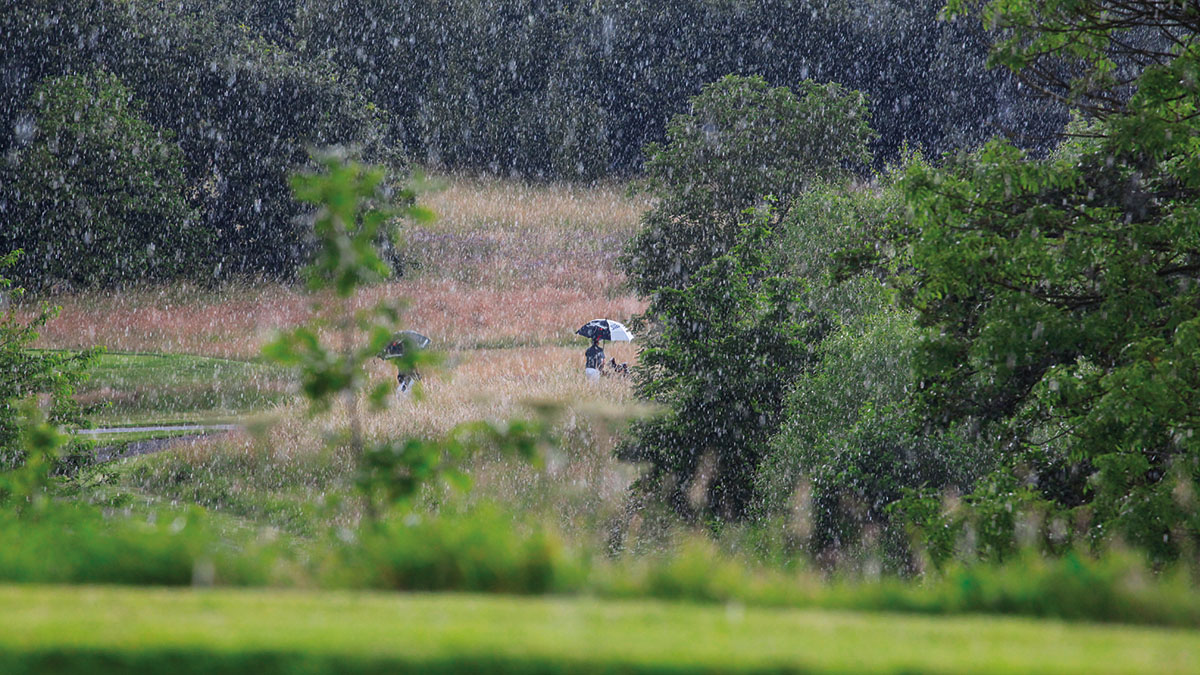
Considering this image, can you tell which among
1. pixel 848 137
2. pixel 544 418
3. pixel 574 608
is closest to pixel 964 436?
pixel 544 418

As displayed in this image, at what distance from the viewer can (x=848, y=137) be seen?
3269 centimetres

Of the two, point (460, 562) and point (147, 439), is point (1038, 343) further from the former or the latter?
point (147, 439)

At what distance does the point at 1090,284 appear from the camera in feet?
32.4

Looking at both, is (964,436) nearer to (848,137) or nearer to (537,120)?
(848,137)

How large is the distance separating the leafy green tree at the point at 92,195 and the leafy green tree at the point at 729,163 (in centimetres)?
2034

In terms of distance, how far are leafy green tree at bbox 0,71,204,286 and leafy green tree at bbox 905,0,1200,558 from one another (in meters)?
35.0

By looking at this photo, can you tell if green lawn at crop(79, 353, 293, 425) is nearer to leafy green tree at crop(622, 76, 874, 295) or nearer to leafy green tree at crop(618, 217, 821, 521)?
leafy green tree at crop(622, 76, 874, 295)

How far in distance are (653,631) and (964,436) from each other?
11069 mm

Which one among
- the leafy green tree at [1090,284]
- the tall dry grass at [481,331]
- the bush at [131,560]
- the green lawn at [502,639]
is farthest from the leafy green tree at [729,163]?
the green lawn at [502,639]

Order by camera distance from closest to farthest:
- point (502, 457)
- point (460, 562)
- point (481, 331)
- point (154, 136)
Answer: point (460, 562) → point (502, 457) → point (481, 331) → point (154, 136)

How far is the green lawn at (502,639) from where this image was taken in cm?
272

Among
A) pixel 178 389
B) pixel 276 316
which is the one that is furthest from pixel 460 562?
pixel 276 316

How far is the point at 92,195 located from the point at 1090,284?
3699 cm

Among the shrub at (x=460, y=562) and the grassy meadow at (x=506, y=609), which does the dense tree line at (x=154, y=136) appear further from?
the shrub at (x=460, y=562)
